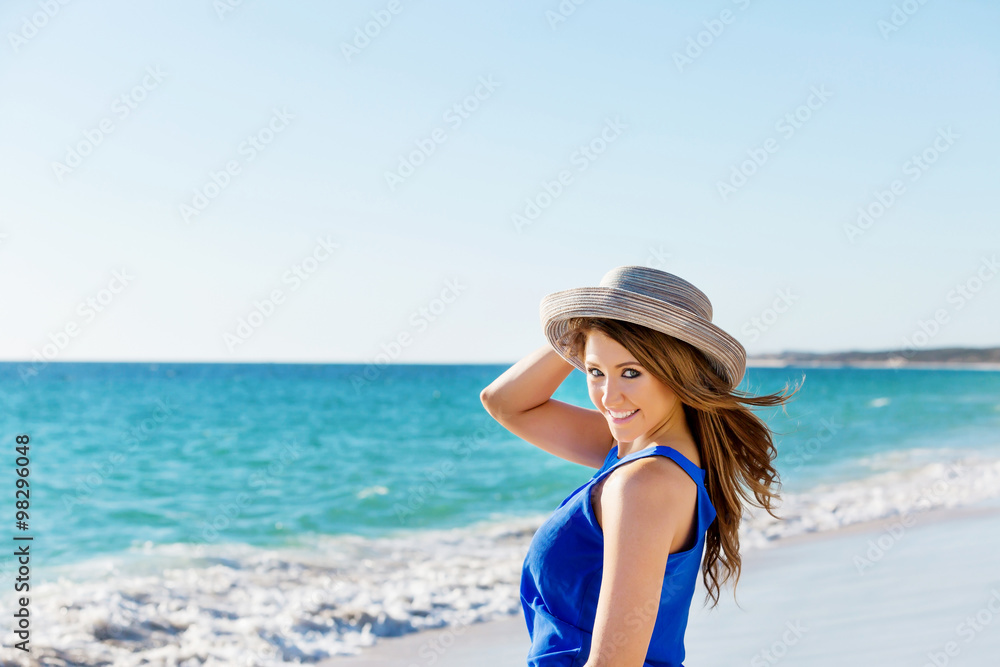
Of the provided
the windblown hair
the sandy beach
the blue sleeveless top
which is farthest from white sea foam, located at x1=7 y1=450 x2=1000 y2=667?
the windblown hair

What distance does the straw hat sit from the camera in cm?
172

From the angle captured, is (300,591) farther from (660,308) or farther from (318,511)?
(660,308)

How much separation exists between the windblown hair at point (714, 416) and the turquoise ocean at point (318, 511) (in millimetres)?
188

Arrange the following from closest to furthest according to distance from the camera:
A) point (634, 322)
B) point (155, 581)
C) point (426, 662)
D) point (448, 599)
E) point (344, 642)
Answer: point (634, 322)
point (426, 662)
point (344, 642)
point (448, 599)
point (155, 581)

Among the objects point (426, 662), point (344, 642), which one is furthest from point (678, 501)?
point (344, 642)

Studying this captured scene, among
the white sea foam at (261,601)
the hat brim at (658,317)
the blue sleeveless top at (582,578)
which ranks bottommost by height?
the blue sleeveless top at (582,578)

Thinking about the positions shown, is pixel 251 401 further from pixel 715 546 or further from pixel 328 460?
pixel 715 546

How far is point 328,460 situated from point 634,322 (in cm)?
1789

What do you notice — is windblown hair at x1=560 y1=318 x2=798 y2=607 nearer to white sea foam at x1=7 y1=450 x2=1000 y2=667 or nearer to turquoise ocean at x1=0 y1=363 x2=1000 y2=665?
turquoise ocean at x1=0 y1=363 x2=1000 y2=665

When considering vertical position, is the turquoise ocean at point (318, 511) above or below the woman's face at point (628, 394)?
above

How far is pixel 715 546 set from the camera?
1973 millimetres

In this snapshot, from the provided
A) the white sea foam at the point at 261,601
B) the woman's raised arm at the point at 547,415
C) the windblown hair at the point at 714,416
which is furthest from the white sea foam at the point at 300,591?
the windblown hair at the point at 714,416

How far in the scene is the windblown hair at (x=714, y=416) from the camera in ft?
5.81

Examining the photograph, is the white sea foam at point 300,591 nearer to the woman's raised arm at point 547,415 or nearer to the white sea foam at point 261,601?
the white sea foam at point 261,601
